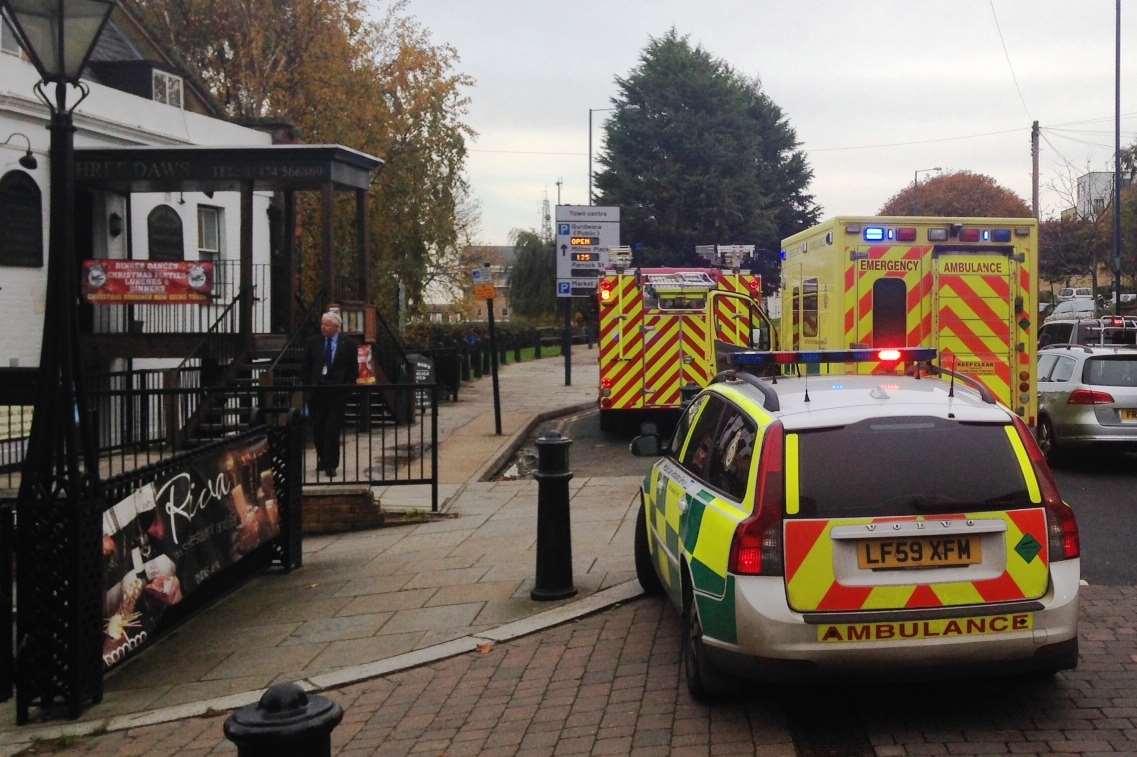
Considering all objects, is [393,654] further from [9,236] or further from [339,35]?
[339,35]

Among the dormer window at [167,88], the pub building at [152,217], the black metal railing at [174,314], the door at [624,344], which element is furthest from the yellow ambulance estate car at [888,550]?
the dormer window at [167,88]

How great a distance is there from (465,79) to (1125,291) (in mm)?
28140

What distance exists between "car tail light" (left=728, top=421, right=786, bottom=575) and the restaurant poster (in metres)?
3.21

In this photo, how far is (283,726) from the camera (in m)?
3.37

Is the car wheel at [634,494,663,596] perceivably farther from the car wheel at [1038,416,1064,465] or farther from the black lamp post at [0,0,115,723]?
the car wheel at [1038,416,1064,465]

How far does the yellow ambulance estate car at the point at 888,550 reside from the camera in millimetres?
5363

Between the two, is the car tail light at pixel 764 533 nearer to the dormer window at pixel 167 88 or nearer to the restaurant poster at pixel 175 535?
the restaurant poster at pixel 175 535

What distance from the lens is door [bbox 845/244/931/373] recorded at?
13484 millimetres

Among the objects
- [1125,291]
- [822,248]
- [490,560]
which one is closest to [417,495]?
[490,560]

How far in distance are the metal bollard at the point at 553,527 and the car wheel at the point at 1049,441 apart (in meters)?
8.31

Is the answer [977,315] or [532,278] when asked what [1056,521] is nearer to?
[977,315]

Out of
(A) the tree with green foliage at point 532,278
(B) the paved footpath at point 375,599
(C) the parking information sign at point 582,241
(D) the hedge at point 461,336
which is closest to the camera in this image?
(B) the paved footpath at point 375,599

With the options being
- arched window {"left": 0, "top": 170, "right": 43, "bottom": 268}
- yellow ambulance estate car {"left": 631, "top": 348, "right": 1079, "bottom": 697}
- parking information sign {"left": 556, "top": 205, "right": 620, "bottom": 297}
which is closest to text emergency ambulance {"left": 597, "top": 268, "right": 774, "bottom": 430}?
arched window {"left": 0, "top": 170, "right": 43, "bottom": 268}

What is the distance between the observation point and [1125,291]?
164 feet
